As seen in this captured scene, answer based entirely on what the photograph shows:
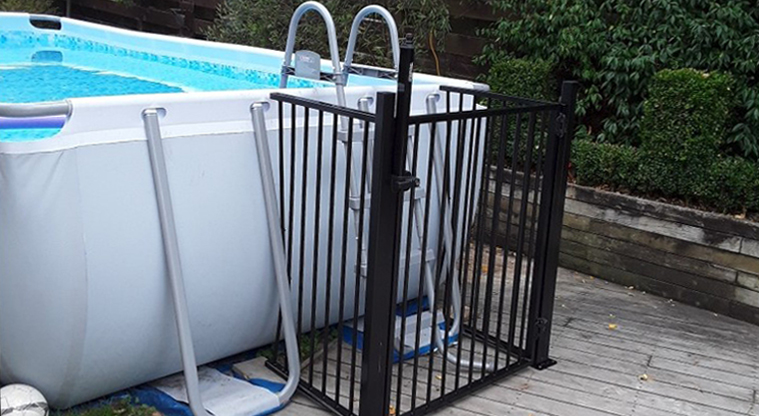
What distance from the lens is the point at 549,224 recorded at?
2779mm

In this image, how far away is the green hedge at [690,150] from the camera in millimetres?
3588

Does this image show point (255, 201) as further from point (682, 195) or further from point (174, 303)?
point (682, 195)

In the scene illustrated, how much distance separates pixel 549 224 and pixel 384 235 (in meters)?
0.82

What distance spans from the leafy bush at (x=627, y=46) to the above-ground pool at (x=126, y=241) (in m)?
1.73

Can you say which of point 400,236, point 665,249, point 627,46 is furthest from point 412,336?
point 627,46

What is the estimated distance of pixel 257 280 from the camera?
8.63ft

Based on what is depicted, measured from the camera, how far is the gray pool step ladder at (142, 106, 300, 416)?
223 centimetres

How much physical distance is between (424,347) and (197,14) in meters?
5.09

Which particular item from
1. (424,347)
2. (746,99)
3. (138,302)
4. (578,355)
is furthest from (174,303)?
(746,99)

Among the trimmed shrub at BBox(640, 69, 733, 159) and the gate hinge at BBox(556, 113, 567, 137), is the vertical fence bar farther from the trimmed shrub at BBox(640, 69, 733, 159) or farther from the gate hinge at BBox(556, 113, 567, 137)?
the trimmed shrub at BBox(640, 69, 733, 159)

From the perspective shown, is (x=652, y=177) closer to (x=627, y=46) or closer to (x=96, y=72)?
(x=627, y=46)

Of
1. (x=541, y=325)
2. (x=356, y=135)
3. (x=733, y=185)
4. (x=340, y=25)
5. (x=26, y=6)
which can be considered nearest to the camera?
(x=356, y=135)

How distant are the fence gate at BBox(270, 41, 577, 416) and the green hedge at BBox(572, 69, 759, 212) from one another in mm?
1096

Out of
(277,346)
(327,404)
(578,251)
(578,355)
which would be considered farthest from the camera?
(578,251)
